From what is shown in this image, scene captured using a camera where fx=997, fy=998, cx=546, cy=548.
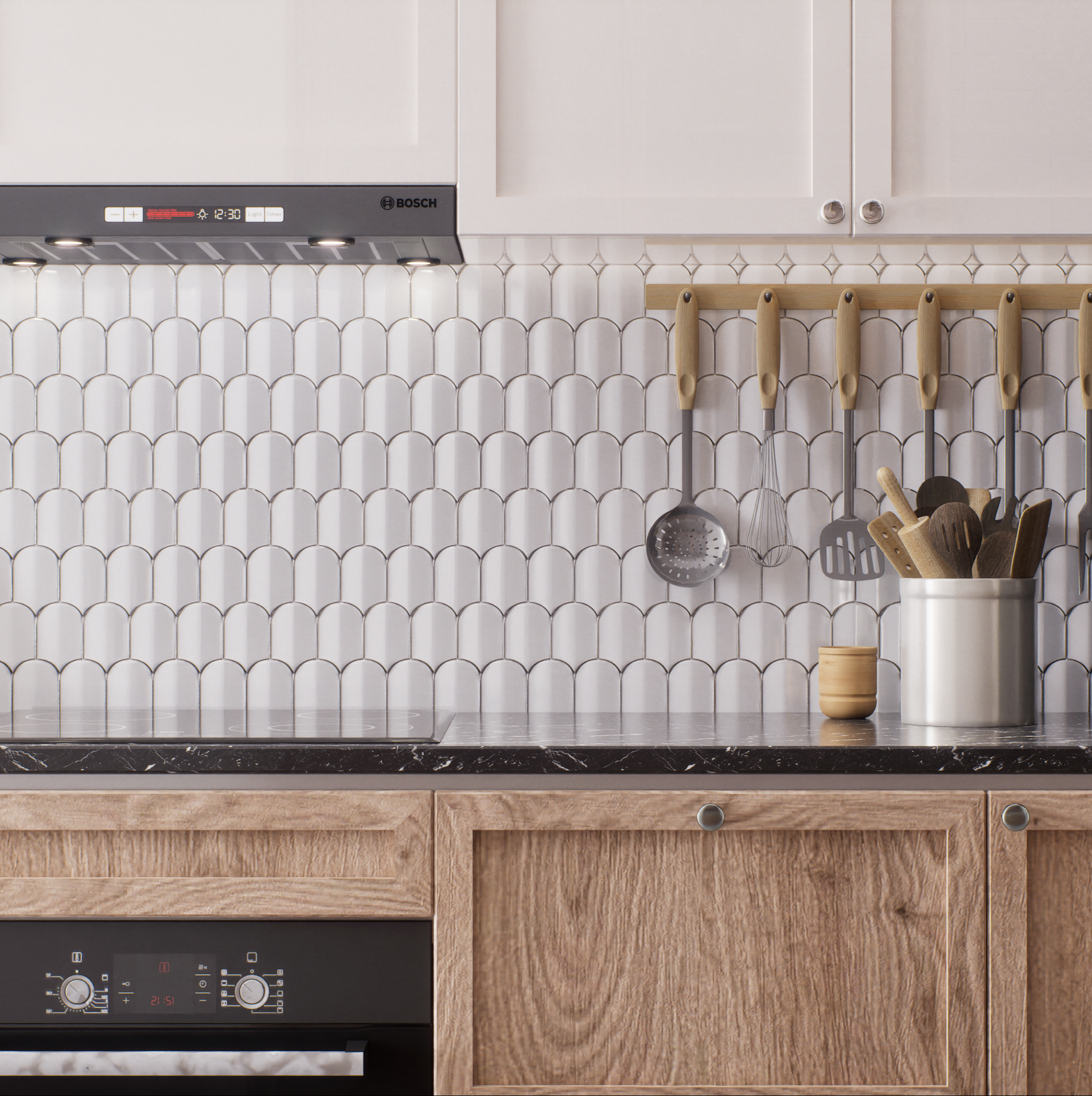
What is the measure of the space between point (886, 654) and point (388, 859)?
1.01 m

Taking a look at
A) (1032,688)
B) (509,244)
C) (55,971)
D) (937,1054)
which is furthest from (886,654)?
(55,971)

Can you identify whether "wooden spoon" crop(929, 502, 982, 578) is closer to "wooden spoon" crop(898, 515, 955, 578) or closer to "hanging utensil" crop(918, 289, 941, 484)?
"wooden spoon" crop(898, 515, 955, 578)

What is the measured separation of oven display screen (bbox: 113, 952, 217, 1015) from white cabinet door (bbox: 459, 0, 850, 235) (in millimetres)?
1060

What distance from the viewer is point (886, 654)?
1802mm

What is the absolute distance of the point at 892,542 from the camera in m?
1.57

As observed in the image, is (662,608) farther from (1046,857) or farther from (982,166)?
(982,166)

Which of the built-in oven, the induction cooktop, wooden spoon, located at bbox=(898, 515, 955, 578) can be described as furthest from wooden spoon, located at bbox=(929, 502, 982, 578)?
the built-in oven

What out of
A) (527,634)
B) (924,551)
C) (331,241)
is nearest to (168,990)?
(527,634)

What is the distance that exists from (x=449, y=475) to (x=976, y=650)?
0.92 m

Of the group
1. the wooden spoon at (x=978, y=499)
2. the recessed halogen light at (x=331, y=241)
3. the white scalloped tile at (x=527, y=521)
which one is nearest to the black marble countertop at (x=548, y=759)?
the wooden spoon at (x=978, y=499)

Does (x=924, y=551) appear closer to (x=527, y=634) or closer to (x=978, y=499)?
(x=978, y=499)

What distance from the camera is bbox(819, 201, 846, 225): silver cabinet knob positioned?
1423 millimetres

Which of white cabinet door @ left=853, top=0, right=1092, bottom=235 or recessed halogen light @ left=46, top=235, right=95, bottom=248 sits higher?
white cabinet door @ left=853, top=0, right=1092, bottom=235

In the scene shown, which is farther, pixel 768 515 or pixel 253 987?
pixel 768 515
